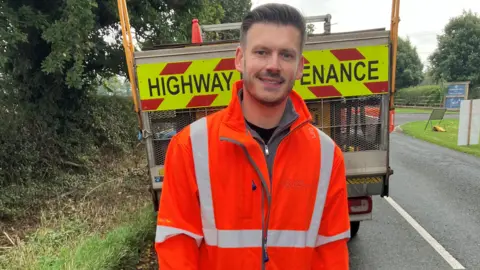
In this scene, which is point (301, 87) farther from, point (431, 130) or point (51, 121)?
point (431, 130)

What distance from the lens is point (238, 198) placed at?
5.22 feet

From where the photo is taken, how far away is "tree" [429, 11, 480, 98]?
3600cm

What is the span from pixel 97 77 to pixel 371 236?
26.9 ft

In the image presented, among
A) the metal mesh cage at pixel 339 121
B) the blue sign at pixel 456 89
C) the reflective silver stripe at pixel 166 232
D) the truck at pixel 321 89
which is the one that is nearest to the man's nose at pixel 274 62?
the reflective silver stripe at pixel 166 232

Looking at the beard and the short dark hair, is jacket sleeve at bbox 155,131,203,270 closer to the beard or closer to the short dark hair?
the beard

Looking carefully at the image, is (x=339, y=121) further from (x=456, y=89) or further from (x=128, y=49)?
(x=456, y=89)

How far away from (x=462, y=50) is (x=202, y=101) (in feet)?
132

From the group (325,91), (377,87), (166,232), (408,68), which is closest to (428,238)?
(377,87)

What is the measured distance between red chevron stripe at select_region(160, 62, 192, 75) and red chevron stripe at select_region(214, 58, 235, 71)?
27 centimetres

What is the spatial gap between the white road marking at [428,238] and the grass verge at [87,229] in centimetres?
364

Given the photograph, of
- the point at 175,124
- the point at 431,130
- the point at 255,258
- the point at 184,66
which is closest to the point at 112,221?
the point at 175,124

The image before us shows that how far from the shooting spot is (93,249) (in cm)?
403

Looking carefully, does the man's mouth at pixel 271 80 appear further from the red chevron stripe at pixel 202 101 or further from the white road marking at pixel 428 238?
the white road marking at pixel 428 238

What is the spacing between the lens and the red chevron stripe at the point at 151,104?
140 inches
